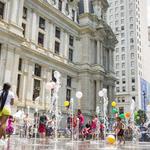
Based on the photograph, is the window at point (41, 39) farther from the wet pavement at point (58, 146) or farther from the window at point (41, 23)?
the wet pavement at point (58, 146)

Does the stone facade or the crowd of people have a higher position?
the stone facade

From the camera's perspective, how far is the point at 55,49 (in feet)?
127

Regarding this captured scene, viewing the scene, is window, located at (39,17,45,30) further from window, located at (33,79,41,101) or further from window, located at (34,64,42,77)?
window, located at (33,79,41,101)

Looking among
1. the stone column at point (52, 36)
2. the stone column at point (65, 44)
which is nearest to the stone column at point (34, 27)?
the stone column at point (52, 36)

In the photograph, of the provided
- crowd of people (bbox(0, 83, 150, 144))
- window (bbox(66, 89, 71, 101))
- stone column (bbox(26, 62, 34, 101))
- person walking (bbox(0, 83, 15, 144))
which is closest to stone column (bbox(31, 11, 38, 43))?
stone column (bbox(26, 62, 34, 101))

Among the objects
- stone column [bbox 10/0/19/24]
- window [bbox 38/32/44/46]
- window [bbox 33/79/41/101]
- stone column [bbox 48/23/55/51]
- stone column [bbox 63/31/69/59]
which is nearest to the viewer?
stone column [bbox 10/0/19/24]

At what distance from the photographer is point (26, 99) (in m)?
31.4

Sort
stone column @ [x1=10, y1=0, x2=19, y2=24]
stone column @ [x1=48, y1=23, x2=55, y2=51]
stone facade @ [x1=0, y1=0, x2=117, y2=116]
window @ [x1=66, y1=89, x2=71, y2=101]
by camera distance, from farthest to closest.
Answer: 1. window @ [x1=66, y1=89, x2=71, y2=101]
2. stone column @ [x1=48, y1=23, x2=55, y2=51]
3. stone column @ [x1=10, y1=0, x2=19, y2=24]
4. stone facade @ [x1=0, y1=0, x2=117, y2=116]

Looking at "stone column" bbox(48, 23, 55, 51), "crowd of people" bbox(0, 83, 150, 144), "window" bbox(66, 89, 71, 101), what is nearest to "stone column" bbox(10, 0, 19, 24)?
"stone column" bbox(48, 23, 55, 51)

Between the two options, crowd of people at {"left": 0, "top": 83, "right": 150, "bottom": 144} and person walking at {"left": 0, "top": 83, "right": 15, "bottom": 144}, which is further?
crowd of people at {"left": 0, "top": 83, "right": 150, "bottom": 144}

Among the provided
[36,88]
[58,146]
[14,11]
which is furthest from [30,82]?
[58,146]

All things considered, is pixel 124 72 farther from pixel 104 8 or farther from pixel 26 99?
pixel 26 99

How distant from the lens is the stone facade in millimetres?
28000

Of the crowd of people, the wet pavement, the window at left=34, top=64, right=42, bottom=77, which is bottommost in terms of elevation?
the wet pavement
